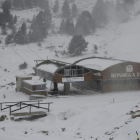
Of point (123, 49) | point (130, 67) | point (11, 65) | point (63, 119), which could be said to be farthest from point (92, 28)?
point (63, 119)

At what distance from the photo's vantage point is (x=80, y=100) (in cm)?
2836

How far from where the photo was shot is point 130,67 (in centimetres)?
3503

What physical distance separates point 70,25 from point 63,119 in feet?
238

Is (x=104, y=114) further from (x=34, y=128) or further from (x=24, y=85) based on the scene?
(x=24, y=85)

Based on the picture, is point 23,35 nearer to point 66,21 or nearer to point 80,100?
point 66,21

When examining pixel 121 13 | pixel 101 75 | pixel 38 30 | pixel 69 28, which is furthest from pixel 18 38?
pixel 121 13

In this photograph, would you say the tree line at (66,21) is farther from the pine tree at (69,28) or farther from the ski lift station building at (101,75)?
the ski lift station building at (101,75)

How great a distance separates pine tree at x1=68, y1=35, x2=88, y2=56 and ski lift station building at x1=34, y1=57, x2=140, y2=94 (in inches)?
1198

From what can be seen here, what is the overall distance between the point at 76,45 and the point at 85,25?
76.8 ft

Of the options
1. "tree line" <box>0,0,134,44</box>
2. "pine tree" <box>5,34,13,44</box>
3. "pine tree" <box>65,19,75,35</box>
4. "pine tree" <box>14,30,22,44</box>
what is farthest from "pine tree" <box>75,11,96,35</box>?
"pine tree" <box>5,34,13,44</box>

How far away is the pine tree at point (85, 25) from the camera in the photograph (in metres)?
87.7

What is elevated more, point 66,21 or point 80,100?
point 66,21

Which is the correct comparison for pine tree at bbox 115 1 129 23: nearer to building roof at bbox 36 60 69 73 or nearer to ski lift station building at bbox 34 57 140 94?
building roof at bbox 36 60 69 73

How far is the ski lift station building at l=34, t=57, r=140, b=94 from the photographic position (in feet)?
105
